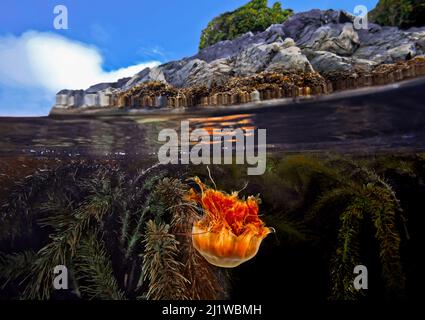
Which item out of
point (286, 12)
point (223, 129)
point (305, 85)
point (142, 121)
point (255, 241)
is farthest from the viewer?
point (286, 12)

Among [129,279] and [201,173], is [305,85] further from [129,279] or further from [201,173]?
[129,279]

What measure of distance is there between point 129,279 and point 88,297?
0.61 m

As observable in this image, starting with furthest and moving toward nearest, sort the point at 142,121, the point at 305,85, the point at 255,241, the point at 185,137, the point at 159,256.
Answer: the point at 185,137, the point at 142,121, the point at 305,85, the point at 255,241, the point at 159,256

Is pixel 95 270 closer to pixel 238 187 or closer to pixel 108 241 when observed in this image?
pixel 108 241

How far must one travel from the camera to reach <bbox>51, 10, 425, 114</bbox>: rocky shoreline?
5.06 meters

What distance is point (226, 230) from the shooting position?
4.46 metres

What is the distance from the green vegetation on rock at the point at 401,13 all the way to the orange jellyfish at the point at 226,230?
17.1 ft

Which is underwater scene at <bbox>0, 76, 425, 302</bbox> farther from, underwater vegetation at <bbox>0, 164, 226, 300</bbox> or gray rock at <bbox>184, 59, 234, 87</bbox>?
gray rock at <bbox>184, 59, 234, 87</bbox>

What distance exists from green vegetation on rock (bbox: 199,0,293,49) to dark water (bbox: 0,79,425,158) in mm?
5208

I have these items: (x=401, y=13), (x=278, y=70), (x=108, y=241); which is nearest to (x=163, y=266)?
(x=108, y=241)

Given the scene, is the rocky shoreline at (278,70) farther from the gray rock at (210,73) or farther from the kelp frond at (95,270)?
the kelp frond at (95,270)

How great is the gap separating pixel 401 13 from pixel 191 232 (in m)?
6.28

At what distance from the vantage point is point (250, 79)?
17.8ft
